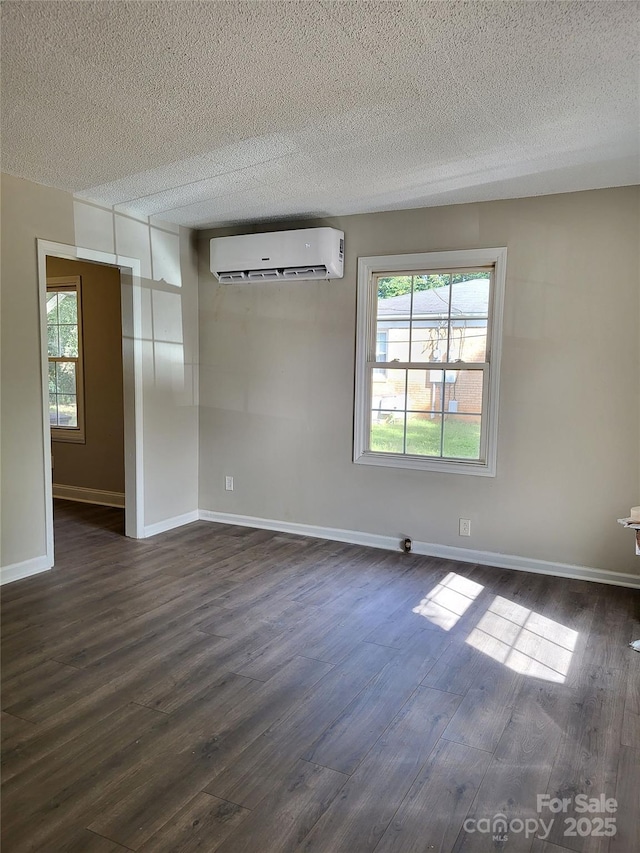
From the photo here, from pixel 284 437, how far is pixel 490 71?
3.21 m

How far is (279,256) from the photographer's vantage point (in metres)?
4.61

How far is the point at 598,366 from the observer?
3.81 meters

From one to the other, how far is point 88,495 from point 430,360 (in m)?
3.94

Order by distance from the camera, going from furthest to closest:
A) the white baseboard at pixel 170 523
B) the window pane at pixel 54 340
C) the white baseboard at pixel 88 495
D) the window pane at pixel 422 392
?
the window pane at pixel 54 340
the white baseboard at pixel 88 495
the white baseboard at pixel 170 523
the window pane at pixel 422 392

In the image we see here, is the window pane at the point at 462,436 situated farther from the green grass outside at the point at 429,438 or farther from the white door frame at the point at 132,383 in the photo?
the white door frame at the point at 132,383

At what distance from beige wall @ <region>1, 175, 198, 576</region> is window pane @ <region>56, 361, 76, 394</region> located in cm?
170

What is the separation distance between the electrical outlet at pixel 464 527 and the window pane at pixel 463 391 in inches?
31.9

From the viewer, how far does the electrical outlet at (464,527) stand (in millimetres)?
4258

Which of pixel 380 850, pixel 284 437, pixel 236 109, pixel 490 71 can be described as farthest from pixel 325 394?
pixel 380 850

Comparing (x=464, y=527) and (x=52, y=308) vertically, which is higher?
(x=52, y=308)

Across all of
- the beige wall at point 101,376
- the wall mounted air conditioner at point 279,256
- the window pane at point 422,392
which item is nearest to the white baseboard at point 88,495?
the beige wall at point 101,376

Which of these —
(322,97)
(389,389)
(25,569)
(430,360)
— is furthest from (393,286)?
(25,569)

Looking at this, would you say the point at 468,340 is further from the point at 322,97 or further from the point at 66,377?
the point at 66,377

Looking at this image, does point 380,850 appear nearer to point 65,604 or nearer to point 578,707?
point 578,707
